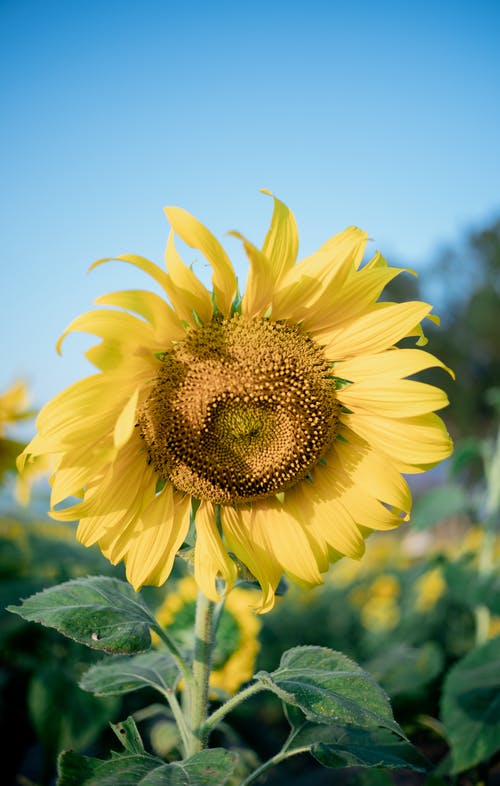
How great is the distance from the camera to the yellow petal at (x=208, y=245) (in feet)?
4.01

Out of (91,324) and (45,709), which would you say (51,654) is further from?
(91,324)

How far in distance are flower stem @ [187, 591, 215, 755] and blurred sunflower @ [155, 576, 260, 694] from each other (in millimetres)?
632

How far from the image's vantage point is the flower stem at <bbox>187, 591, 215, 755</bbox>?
1392 millimetres

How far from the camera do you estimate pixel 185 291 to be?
128 cm

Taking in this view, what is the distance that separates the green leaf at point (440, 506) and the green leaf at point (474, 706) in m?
1.11

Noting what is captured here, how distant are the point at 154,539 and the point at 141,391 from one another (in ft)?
1.10

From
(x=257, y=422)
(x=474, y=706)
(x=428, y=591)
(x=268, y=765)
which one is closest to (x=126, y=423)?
(x=257, y=422)

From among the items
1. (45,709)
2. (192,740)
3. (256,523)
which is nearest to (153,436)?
(256,523)

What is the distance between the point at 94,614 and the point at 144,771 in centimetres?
30

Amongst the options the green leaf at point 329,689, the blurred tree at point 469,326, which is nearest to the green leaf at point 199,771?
the green leaf at point 329,689

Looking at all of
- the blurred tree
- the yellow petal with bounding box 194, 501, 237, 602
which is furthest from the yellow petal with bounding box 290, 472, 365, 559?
the blurred tree

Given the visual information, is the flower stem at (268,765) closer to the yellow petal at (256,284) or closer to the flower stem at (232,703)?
the flower stem at (232,703)

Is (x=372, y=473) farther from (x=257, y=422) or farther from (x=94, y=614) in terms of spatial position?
(x=94, y=614)

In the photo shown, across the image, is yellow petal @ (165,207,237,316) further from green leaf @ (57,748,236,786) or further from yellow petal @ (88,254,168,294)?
green leaf @ (57,748,236,786)
